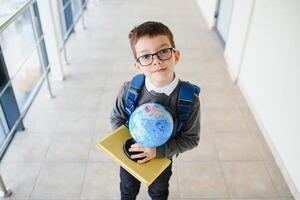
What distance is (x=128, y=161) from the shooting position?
3.84 ft

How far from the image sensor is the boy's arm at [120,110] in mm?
1320

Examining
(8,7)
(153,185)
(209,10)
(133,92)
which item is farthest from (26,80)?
(209,10)

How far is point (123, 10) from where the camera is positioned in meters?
4.96

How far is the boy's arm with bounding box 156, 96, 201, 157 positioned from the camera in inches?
47.6

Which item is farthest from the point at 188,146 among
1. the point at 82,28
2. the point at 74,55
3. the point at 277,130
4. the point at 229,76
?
the point at 82,28

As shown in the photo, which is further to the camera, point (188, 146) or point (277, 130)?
point (277, 130)

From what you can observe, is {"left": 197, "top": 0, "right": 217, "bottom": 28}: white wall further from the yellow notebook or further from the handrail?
the yellow notebook

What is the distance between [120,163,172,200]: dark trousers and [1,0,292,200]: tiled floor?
404mm

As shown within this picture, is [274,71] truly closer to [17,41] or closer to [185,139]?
[185,139]

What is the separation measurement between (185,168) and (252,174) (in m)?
0.48

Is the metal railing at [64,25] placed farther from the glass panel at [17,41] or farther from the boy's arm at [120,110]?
the boy's arm at [120,110]

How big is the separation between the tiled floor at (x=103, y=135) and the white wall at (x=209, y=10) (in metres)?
0.66

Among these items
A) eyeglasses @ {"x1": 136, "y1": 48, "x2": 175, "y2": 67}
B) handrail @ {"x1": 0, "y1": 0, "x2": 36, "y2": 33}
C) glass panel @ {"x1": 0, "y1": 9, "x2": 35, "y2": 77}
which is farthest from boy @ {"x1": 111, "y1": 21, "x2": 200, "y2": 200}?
glass panel @ {"x1": 0, "y1": 9, "x2": 35, "y2": 77}

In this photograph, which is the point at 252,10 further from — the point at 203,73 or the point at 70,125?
the point at 70,125
